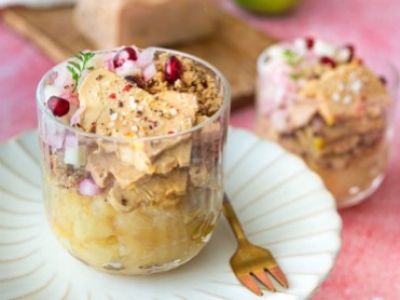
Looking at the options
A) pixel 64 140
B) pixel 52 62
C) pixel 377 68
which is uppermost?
pixel 64 140

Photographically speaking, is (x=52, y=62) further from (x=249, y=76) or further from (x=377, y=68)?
(x=377, y=68)

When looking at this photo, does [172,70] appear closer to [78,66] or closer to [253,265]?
[78,66]

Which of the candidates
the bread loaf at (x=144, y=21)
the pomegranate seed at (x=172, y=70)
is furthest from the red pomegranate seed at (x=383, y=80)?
the bread loaf at (x=144, y=21)

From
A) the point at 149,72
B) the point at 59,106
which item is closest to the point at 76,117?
the point at 59,106

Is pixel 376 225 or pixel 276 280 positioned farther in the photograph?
pixel 376 225

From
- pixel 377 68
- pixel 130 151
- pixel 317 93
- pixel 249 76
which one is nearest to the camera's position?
pixel 130 151

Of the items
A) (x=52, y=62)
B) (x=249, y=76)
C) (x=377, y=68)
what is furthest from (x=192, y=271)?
(x=52, y=62)

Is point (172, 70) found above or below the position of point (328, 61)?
above
